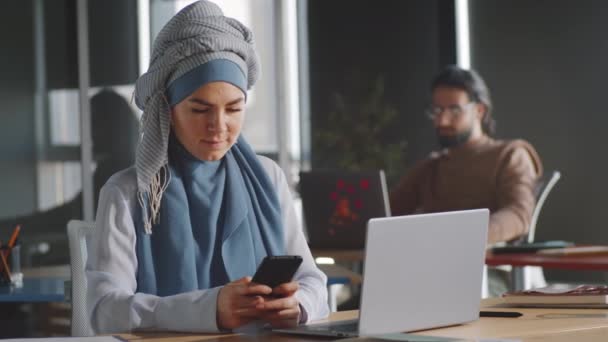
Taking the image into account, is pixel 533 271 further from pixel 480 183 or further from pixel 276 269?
pixel 276 269

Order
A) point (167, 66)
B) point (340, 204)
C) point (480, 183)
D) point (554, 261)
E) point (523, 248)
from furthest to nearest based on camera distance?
1. point (480, 183)
2. point (340, 204)
3. point (523, 248)
4. point (554, 261)
5. point (167, 66)

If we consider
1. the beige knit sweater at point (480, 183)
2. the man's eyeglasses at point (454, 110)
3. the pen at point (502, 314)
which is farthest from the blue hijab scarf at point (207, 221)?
the man's eyeglasses at point (454, 110)

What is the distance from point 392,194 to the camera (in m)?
5.35

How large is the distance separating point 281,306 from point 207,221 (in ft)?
1.33

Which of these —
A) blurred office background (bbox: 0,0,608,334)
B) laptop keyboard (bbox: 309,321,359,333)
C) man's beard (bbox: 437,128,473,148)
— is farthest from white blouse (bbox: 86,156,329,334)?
blurred office background (bbox: 0,0,608,334)

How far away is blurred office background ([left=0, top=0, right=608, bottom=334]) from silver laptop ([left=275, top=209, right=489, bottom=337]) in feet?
14.8

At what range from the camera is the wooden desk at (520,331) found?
6.41ft

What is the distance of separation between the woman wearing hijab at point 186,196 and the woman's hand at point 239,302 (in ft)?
0.54

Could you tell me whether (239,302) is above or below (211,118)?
below

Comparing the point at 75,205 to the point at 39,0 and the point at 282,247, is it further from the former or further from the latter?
the point at 282,247

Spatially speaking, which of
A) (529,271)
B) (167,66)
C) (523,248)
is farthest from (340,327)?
(529,271)

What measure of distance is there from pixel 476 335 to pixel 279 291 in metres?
0.38

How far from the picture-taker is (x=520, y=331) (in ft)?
6.56

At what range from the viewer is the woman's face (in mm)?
2268
